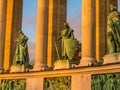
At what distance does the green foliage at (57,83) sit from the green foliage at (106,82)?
5.60 meters

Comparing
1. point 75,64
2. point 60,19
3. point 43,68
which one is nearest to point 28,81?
point 43,68

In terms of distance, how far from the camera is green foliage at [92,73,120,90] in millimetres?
55562

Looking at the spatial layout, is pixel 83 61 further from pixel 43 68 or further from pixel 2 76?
pixel 2 76

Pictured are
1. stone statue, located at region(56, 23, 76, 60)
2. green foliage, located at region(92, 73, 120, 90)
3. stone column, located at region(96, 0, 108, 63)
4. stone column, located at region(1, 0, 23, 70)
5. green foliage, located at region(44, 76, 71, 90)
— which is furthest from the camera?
stone column, located at region(1, 0, 23, 70)

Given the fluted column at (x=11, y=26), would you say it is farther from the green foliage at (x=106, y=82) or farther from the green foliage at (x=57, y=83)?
the green foliage at (x=106, y=82)

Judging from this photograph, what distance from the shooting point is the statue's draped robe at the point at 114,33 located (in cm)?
5759

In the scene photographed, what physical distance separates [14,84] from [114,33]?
23.4 meters

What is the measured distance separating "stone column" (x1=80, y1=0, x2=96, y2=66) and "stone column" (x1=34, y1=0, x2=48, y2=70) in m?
10.7

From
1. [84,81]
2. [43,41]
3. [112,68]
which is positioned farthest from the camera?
[43,41]

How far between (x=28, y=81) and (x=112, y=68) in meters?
19.4

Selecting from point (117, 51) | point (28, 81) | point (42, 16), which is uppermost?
point (42, 16)

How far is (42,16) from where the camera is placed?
7200 cm

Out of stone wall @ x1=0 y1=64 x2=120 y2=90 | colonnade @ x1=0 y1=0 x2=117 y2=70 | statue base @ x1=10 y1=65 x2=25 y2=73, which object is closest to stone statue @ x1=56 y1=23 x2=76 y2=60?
stone wall @ x1=0 y1=64 x2=120 y2=90

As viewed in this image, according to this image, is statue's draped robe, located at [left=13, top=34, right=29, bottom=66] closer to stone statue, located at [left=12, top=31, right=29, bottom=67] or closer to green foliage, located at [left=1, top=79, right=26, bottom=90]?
stone statue, located at [left=12, top=31, right=29, bottom=67]
